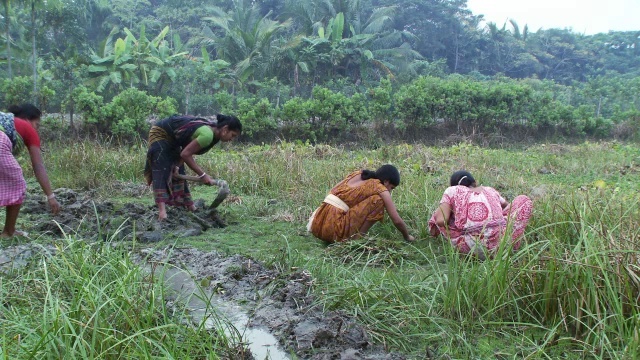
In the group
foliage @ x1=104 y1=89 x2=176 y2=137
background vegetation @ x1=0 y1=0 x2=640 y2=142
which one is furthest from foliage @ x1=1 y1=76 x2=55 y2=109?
foliage @ x1=104 y1=89 x2=176 y2=137

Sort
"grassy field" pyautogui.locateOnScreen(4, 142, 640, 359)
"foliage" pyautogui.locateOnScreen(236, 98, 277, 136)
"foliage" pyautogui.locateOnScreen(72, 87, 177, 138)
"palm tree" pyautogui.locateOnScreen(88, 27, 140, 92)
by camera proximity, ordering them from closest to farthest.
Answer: "grassy field" pyautogui.locateOnScreen(4, 142, 640, 359) < "foliage" pyautogui.locateOnScreen(72, 87, 177, 138) < "foliage" pyautogui.locateOnScreen(236, 98, 277, 136) < "palm tree" pyautogui.locateOnScreen(88, 27, 140, 92)

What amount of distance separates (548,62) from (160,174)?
3437 cm

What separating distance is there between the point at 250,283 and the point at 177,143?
2.25 meters

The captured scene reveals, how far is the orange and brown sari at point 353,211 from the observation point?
4.64 metres

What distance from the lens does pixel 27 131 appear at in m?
4.35

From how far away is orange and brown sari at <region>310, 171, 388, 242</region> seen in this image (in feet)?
15.2

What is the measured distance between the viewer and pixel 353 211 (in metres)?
4.68

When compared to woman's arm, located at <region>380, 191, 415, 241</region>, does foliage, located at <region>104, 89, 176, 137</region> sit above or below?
below

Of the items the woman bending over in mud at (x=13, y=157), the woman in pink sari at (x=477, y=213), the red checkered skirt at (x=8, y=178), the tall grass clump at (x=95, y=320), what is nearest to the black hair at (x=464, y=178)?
the woman in pink sari at (x=477, y=213)

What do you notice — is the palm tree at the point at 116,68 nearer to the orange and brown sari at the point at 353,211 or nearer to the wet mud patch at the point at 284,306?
the orange and brown sari at the point at 353,211

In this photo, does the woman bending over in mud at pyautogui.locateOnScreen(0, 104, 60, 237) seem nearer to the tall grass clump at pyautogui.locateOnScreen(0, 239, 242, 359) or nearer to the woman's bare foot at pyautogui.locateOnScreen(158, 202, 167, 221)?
the woman's bare foot at pyautogui.locateOnScreen(158, 202, 167, 221)

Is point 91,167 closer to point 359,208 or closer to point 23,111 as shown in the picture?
point 23,111

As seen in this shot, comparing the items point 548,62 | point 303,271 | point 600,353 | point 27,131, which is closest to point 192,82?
point 27,131

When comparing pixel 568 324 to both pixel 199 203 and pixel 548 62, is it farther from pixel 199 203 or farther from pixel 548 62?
pixel 548 62
